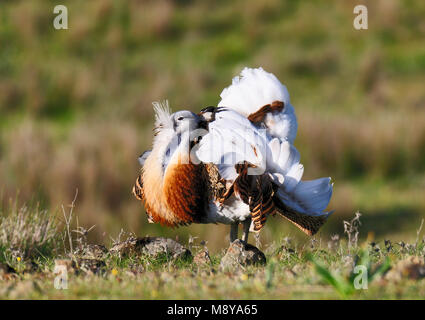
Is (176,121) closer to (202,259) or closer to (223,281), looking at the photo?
(202,259)

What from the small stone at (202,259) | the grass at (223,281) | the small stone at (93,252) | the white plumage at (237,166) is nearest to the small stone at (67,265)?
the grass at (223,281)

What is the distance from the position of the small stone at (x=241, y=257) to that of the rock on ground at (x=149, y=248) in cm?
46

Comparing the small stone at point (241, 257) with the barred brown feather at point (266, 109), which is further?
the barred brown feather at point (266, 109)

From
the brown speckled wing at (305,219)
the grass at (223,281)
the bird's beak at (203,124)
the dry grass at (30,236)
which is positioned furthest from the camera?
the dry grass at (30,236)

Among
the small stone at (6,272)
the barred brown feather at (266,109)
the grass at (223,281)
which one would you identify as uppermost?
the barred brown feather at (266,109)

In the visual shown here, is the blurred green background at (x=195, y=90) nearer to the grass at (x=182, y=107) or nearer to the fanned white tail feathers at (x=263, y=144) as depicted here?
the grass at (x=182, y=107)

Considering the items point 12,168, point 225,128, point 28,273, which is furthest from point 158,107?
point 12,168

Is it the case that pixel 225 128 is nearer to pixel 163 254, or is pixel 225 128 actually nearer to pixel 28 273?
pixel 163 254

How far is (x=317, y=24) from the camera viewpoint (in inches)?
634

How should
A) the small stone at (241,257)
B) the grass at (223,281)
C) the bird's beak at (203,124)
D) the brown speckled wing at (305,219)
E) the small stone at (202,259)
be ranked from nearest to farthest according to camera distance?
the grass at (223,281)
the small stone at (241,257)
the small stone at (202,259)
the bird's beak at (203,124)
the brown speckled wing at (305,219)

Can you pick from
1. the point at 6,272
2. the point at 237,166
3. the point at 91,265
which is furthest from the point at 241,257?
the point at 6,272

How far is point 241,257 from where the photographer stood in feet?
15.7

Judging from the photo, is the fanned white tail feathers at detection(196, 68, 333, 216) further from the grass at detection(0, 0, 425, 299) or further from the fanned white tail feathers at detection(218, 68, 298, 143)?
the grass at detection(0, 0, 425, 299)

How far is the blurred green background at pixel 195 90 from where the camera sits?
10.1 meters
